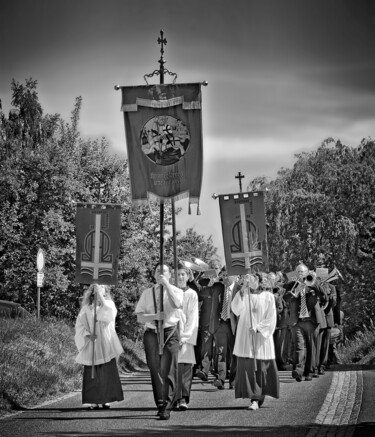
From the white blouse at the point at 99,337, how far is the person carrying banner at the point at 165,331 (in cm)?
114

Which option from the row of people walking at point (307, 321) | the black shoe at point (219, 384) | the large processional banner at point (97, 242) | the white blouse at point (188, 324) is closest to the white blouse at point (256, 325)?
the white blouse at point (188, 324)

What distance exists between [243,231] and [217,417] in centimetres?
379

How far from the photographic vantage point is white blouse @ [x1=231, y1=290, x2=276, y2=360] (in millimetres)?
14195

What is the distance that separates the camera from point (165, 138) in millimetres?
15023

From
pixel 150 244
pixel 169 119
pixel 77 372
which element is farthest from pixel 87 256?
pixel 150 244

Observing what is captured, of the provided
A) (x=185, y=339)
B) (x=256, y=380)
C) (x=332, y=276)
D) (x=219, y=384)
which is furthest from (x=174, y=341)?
(x=332, y=276)

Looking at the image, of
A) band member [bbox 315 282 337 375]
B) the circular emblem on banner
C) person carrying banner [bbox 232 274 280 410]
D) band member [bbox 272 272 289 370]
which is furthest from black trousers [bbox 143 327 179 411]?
band member [bbox 272 272 289 370]

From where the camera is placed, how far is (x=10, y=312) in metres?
23.0

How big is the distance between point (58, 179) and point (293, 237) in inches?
502

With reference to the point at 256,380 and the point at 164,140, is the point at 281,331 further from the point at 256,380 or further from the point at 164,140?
the point at 256,380

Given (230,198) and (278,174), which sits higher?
(278,174)

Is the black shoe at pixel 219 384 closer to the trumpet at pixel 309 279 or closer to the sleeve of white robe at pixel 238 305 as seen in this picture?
Answer: the sleeve of white robe at pixel 238 305

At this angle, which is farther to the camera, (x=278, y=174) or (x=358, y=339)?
(x=278, y=174)

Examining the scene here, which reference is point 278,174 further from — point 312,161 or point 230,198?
point 230,198
